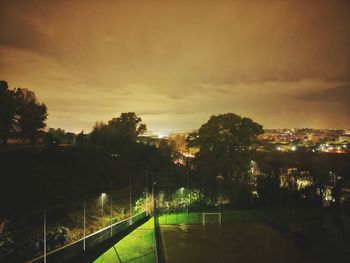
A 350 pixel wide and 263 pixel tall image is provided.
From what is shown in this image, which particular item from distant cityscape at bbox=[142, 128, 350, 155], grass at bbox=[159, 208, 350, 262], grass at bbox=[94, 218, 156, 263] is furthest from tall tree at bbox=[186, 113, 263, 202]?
distant cityscape at bbox=[142, 128, 350, 155]

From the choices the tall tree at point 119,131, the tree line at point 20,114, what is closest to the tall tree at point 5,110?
the tree line at point 20,114

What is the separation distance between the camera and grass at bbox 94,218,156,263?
13.7 meters

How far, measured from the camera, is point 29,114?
3047 cm

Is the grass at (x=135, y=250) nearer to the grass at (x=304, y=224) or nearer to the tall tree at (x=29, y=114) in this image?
the grass at (x=304, y=224)

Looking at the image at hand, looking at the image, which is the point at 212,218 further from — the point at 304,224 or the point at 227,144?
the point at 227,144

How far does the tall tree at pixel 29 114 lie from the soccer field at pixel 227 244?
18.2 metres

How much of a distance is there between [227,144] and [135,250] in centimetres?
1186

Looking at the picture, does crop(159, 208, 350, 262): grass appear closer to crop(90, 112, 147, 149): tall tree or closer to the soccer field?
the soccer field

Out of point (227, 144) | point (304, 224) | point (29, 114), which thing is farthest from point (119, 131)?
point (304, 224)

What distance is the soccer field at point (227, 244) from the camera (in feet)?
46.3

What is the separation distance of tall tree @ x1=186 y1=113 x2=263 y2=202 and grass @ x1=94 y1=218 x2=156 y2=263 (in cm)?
834

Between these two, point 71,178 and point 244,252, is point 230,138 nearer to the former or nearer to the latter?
point 244,252

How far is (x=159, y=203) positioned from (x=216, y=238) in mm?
6281

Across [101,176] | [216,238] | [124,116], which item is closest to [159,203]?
[216,238]
